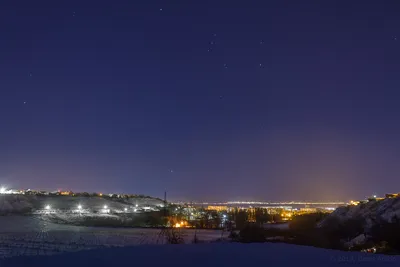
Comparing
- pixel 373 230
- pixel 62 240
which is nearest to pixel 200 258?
pixel 62 240

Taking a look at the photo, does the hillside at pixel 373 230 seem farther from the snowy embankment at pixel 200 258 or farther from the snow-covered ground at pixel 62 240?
the snow-covered ground at pixel 62 240

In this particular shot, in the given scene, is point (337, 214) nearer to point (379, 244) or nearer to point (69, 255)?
point (379, 244)

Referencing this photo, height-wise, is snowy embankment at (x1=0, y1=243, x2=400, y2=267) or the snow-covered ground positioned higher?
snowy embankment at (x1=0, y1=243, x2=400, y2=267)

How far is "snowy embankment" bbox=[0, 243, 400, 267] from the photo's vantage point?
8906 mm

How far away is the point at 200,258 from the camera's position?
31.4 feet

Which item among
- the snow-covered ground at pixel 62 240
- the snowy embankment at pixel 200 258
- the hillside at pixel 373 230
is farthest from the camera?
the hillside at pixel 373 230

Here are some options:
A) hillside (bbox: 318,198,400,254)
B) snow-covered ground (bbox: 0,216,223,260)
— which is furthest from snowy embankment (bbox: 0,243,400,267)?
hillside (bbox: 318,198,400,254)

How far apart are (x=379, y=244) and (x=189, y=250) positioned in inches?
521

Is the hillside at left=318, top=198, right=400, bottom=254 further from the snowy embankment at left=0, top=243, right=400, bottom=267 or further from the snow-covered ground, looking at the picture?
the snow-covered ground

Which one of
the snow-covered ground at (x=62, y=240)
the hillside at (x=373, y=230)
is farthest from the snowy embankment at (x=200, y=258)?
the hillside at (x=373, y=230)

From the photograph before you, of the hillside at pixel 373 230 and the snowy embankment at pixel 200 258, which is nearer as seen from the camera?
the snowy embankment at pixel 200 258

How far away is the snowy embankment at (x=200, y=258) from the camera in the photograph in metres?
8.91

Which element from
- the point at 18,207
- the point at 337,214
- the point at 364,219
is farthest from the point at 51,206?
the point at 364,219

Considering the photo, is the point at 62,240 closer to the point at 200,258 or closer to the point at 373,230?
the point at 200,258
